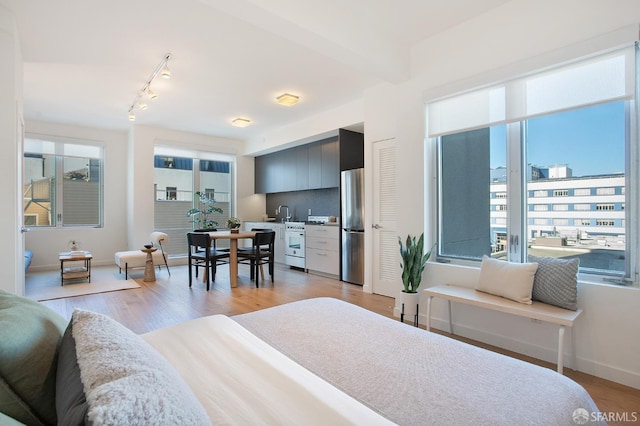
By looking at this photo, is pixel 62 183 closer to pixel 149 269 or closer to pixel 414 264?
pixel 149 269

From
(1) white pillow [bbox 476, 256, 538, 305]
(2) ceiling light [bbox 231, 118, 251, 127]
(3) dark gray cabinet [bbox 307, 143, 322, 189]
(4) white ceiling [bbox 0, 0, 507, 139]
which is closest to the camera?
(1) white pillow [bbox 476, 256, 538, 305]

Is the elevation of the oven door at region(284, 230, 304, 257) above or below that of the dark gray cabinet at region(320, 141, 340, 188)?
below

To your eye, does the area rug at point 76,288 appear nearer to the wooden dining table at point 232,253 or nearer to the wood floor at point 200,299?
the wood floor at point 200,299

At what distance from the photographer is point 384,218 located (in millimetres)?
4336

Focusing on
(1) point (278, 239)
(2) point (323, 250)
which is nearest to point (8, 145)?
(2) point (323, 250)

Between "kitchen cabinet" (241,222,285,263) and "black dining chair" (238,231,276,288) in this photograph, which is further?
"kitchen cabinet" (241,222,285,263)

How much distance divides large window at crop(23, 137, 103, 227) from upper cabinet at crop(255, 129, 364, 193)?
3.52m

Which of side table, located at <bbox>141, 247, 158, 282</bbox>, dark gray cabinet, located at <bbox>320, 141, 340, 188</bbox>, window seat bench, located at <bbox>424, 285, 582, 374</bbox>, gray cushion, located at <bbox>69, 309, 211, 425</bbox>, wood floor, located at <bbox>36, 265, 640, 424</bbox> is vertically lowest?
wood floor, located at <bbox>36, 265, 640, 424</bbox>

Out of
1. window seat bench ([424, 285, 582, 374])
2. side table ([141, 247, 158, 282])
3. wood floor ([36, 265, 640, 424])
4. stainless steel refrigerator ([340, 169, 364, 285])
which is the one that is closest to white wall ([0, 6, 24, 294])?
wood floor ([36, 265, 640, 424])

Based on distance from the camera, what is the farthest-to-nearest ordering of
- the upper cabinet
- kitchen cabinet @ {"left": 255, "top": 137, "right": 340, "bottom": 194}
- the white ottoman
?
kitchen cabinet @ {"left": 255, "top": 137, "right": 340, "bottom": 194}
the upper cabinet
the white ottoman

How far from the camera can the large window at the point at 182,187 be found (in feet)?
22.9

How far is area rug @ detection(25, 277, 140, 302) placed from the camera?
4254 mm

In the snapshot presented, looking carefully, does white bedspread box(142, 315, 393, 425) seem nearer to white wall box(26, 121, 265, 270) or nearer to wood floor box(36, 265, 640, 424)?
wood floor box(36, 265, 640, 424)

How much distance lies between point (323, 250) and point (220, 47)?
3.50 meters
